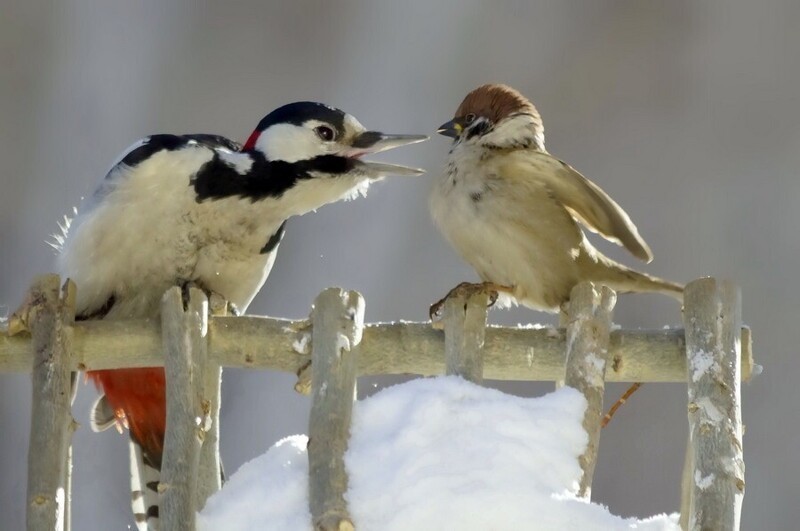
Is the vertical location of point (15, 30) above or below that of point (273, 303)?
above

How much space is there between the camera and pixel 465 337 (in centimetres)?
196

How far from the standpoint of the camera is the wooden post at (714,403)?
1.78 m

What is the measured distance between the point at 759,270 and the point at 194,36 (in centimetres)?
181

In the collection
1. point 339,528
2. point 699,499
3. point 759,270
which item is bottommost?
point 339,528

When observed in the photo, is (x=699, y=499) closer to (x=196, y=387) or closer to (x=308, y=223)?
(x=196, y=387)

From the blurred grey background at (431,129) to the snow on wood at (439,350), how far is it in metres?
1.98

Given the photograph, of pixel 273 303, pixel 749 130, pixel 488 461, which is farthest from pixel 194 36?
pixel 488 461

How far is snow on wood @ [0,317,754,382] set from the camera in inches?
80.0

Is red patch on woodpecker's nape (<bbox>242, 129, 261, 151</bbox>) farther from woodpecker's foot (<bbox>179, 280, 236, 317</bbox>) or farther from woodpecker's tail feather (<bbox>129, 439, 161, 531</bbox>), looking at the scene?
woodpecker's tail feather (<bbox>129, 439, 161, 531</bbox>)

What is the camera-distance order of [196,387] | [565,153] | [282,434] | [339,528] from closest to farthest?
[339,528], [196,387], [282,434], [565,153]

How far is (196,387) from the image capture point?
1.97 m

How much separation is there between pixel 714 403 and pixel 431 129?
2.54 meters

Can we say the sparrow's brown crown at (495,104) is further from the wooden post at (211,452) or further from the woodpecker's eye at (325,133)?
the wooden post at (211,452)

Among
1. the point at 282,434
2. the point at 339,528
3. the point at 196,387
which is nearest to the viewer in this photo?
the point at 339,528
